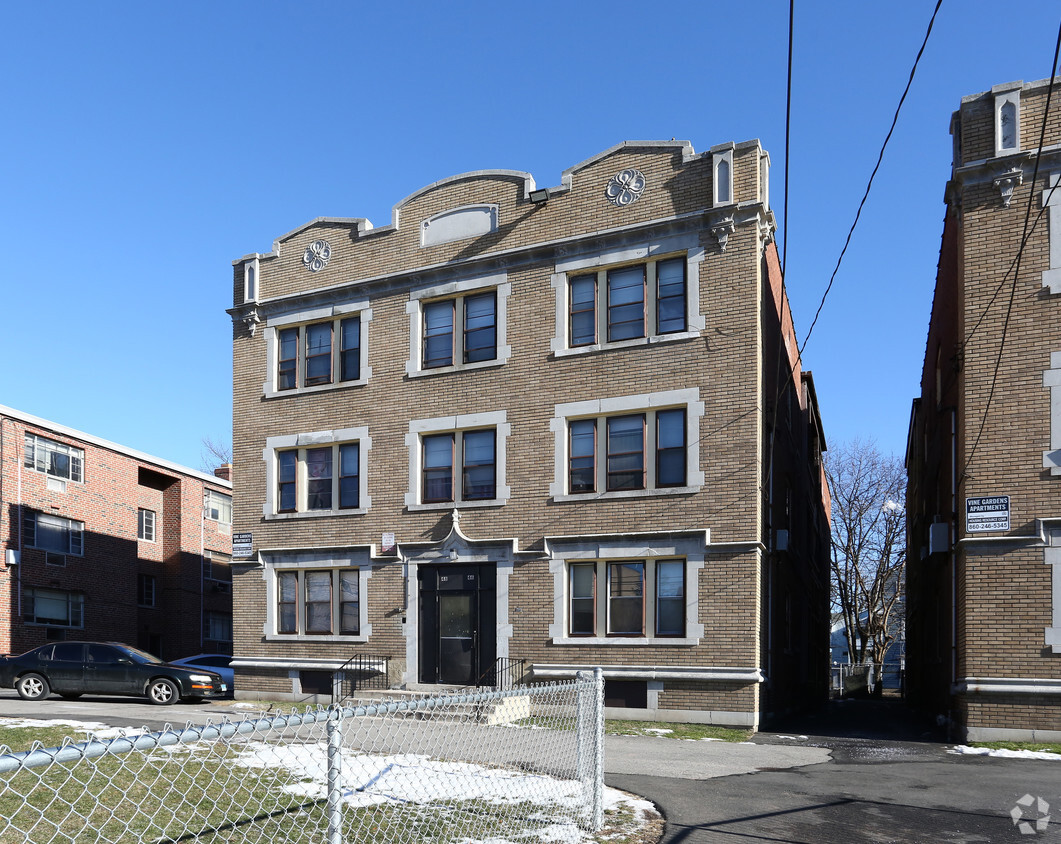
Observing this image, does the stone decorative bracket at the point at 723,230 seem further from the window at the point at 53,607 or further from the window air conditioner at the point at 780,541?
the window at the point at 53,607

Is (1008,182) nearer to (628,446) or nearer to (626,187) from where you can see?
(626,187)

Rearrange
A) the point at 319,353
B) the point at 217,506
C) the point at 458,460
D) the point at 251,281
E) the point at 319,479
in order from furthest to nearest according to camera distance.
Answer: the point at 217,506 < the point at 251,281 < the point at 319,353 < the point at 319,479 < the point at 458,460

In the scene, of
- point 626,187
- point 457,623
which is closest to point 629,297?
point 626,187

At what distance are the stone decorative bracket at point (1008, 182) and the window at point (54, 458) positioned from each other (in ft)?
103

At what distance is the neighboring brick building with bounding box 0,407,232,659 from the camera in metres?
33.7

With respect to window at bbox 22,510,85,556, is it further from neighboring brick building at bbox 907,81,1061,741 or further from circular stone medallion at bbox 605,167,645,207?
neighboring brick building at bbox 907,81,1061,741

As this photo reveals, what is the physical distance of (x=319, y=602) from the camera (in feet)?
78.9

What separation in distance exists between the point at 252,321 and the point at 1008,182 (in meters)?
17.8

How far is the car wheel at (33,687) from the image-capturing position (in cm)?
2227

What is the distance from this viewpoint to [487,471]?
22312 millimetres

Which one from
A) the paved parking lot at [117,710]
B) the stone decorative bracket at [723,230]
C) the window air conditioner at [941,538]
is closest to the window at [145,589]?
the paved parking lot at [117,710]

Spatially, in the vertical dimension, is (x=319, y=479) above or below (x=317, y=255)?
below

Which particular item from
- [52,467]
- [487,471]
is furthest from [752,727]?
[52,467]

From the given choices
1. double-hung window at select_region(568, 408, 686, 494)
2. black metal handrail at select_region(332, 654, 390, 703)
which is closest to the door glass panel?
black metal handrail at select_region(332, 654, 390, 703)
